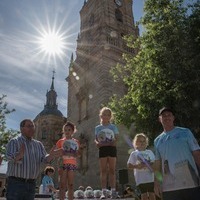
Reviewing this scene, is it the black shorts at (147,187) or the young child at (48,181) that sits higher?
the young child at (48,181)

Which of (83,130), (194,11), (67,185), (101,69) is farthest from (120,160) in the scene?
(67,185)

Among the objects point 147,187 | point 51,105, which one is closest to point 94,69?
point 147,187

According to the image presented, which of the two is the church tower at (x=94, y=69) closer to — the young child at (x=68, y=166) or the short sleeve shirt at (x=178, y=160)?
the young child at (x=68, y=166)

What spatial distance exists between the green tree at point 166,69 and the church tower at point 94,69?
7.19 meters

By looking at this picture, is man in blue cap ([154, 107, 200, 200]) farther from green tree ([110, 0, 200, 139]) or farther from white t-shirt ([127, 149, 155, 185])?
green tree ([110, 0, 200, 139])

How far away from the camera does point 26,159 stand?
497 centimetres

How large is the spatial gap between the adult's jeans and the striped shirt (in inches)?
4.5

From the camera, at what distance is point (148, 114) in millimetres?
14672

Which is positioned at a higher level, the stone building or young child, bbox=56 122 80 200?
the stone building

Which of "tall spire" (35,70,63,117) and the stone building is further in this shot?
"tall spire" (35,70,63,117)

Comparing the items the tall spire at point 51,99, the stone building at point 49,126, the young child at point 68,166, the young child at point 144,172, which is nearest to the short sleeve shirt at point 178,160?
the young child at point 144,172

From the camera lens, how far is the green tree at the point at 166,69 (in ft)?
43.7

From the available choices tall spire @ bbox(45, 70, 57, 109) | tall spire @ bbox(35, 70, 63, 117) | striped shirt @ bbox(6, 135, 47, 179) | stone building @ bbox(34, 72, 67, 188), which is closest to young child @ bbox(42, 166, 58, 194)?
striped shirt @ bbox(6, 135, 47, 179)

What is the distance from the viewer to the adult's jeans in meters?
4.62
